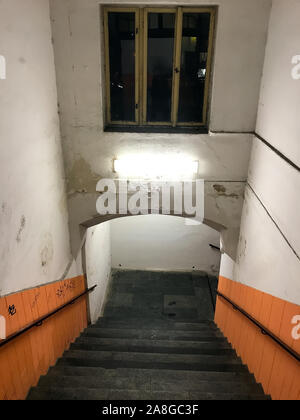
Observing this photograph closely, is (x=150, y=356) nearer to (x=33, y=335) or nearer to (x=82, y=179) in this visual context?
(x=33, y=335)


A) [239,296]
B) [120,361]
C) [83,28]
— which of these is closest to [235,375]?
[239,296]

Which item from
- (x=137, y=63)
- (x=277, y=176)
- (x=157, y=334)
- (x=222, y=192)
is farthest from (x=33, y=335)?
(x=137, y=63)

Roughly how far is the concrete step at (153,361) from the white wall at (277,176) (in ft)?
4.33

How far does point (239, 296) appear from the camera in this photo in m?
5.38

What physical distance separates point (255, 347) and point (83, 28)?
5113 millimetres

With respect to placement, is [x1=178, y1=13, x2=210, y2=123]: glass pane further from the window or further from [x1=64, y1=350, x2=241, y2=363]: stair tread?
[x1=64, y1=350, x2=241, y2=363]: stair tread

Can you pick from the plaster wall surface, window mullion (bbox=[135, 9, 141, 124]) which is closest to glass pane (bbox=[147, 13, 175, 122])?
window mullion (bbox=[135, 9, 141, 124])

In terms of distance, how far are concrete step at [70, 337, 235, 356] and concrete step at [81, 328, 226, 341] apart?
0.35 meters

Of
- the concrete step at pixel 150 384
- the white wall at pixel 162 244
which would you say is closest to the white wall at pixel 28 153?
the concrete step at pixel 150 384

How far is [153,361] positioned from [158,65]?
15.0ft

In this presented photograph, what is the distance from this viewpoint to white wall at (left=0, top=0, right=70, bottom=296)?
3318 mm

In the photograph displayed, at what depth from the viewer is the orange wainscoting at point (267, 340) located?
3383 mm

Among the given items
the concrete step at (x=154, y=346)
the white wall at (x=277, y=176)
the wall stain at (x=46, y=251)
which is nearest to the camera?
the white wall at (x=277, y=176)

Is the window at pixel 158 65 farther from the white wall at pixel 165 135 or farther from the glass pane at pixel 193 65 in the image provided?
the white wall at pixel 165 135
